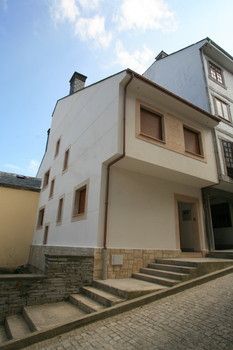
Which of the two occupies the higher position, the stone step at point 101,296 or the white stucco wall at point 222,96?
the white stucco wall at point 222,96

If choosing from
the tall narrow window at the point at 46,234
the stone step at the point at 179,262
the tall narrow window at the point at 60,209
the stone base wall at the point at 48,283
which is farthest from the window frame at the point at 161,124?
the tall narrow window at the point at 46,234

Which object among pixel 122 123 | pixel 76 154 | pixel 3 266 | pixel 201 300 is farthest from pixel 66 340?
pixel 3 266

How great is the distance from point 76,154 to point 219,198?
28.6 feet

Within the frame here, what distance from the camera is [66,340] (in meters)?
4.52

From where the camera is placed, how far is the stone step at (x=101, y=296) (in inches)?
221

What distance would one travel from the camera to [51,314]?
5648 millimetres

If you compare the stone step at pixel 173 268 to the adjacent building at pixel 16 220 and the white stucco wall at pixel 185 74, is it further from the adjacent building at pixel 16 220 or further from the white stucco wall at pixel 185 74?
the adjacent building at pixel 16 220

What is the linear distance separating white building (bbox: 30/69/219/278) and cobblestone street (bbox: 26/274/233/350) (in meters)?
2.66

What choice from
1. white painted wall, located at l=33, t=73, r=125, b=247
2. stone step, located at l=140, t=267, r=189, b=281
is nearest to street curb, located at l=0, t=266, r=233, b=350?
stone step, located at l=140, t=267, r=189, b=281

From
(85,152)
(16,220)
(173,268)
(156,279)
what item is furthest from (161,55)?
(156,279)

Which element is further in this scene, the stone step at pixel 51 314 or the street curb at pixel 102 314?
the stone step at pixel 51 314

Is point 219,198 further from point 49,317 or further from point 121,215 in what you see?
point 49,317

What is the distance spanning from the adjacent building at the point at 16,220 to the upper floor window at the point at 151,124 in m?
11.8

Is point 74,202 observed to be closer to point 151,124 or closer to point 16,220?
point 151,124
